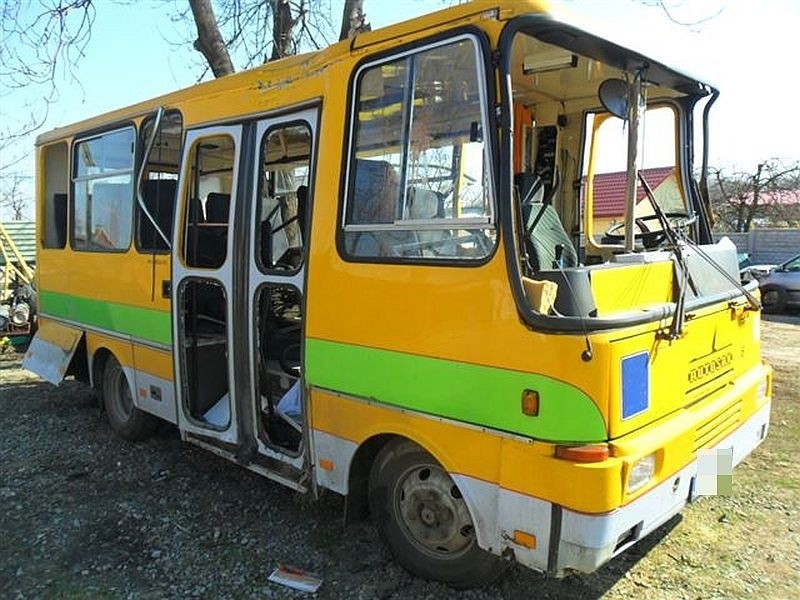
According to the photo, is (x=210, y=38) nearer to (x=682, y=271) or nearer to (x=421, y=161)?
(x=421, y=161)

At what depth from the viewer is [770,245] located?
2042 cm

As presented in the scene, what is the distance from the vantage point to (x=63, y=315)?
20.8ft

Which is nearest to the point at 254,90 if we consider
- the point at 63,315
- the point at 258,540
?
Answer: the point at 258,540

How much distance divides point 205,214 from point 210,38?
513 cm

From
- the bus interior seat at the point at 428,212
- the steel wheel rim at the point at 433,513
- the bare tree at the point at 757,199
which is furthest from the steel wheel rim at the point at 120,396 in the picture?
the bare tree at the point at 757,199

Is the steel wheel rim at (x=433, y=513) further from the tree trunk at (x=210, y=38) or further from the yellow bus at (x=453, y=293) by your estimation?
the tree trunk at (x=210, y=38)

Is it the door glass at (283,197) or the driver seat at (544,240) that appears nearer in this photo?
the driver seat at (544,240)

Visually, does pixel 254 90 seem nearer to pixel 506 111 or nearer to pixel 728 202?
pixel 506 111

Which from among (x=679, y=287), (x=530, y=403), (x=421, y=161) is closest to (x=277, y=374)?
(x=421, y=161)

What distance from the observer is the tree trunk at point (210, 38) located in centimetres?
889

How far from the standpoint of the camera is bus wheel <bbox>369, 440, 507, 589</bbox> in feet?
10.4

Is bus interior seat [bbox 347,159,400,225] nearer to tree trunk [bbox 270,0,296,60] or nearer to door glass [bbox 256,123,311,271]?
door glass [bbox 256,123,311,271]

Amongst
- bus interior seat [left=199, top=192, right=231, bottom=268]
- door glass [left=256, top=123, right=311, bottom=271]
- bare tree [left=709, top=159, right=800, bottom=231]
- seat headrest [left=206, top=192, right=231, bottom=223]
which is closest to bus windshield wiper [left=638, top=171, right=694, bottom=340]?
door glass [left=256, top=123, right=311, bottom=271]

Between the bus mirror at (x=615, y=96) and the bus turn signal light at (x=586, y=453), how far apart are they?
1.71m
